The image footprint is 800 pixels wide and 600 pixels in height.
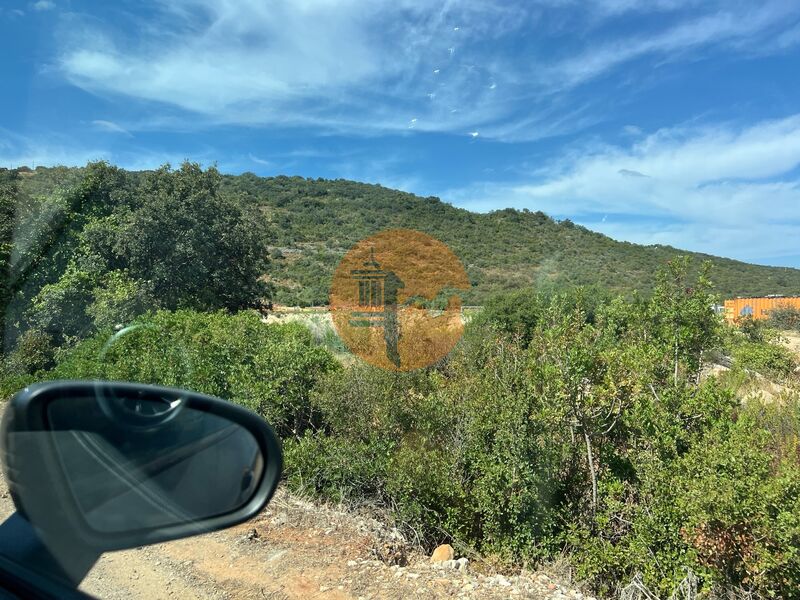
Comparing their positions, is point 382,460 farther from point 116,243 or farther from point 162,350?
point 116,243

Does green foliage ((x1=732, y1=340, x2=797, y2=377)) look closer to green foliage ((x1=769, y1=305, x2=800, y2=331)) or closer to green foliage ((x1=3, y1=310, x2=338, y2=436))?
green foliage ((x1=3, y1=310, x2=338, y2=436))

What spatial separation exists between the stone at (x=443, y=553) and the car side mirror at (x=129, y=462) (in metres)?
3.37

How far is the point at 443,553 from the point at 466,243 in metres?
39.2

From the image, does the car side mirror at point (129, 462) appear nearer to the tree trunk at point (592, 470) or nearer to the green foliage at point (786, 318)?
the tree trunk at point (592, 470)

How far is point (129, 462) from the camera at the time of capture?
217 centimetres

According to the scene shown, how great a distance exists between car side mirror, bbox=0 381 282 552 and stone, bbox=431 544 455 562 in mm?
3367

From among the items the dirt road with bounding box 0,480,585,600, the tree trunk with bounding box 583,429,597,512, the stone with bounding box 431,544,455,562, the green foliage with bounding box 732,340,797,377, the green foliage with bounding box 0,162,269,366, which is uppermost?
the green foliage with bounding box 0,162,269,366

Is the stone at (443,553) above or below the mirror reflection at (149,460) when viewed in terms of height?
below

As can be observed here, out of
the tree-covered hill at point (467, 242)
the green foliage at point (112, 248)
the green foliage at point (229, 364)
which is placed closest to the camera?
the green foliage at point (229, 364)

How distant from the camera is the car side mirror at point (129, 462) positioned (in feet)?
5.96

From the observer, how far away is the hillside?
34438mm

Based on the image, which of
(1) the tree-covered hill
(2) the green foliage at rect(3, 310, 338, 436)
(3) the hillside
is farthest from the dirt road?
(1) the tree-covered hill

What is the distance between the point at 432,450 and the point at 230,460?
3816mm

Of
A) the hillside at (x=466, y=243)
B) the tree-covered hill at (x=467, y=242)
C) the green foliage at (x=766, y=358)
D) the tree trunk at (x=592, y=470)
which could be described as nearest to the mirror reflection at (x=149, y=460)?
the tree trunk at (x=592, y=470)
